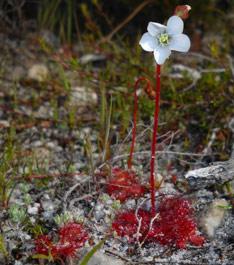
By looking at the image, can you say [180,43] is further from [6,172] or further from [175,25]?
[6,172]

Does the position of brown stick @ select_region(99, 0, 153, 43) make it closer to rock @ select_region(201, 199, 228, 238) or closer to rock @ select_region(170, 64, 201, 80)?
rock @ select_region(170, 64, 201, 80)

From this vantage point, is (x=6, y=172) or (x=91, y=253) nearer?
(x=91, y=253)

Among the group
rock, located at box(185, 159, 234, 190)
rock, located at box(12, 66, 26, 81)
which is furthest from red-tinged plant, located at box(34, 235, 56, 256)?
rock, located at box(12, 66, 26, 81)

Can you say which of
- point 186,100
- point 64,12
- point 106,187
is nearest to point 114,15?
point 64,12

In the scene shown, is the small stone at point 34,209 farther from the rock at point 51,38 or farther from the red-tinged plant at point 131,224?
the rock at point 51,38

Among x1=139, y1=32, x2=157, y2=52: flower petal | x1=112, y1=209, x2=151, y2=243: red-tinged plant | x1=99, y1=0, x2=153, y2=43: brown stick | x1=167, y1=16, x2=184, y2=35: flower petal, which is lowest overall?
x1=112, y1=209, x2=151, y2=243: red-tinged plant

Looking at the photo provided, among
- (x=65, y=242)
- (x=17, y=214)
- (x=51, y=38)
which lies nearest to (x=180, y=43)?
(x=65, y=242)
